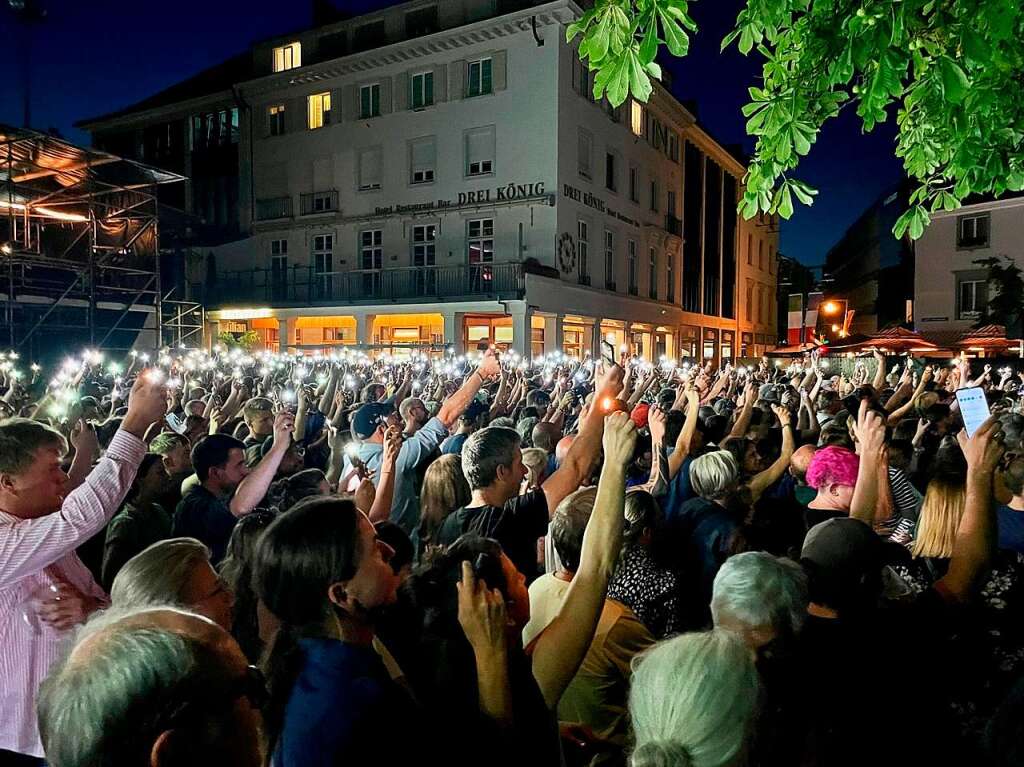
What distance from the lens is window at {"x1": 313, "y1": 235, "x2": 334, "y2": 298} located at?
109ft

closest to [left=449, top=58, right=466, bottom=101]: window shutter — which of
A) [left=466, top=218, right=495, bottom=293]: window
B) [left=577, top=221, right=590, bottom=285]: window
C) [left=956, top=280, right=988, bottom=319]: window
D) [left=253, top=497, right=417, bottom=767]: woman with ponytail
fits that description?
[left=466, top=218, right=495, bottom=293]: window

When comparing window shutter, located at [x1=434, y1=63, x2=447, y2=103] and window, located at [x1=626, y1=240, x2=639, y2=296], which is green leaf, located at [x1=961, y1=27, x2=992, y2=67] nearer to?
window shutter, located at [x1=434, y1=63, x2=447, y2=103]

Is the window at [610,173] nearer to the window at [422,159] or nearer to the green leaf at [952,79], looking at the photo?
the window at [422,159]

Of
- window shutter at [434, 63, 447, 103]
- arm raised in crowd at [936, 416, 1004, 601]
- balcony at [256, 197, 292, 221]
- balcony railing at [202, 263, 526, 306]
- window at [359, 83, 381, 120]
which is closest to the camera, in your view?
arm raised in crowd at [936, 416, 1004, 601]

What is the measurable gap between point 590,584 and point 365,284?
3153cm

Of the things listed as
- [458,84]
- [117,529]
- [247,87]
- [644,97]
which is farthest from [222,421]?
[247,87]

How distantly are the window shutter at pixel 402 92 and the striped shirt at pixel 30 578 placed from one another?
31.1 meters

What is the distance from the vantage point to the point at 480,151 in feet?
97.9

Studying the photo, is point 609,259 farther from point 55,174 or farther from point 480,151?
point 55,174

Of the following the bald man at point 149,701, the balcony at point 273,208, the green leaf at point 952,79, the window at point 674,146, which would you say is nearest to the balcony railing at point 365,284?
the balcony at point 273,208

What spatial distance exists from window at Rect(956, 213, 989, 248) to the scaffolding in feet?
110

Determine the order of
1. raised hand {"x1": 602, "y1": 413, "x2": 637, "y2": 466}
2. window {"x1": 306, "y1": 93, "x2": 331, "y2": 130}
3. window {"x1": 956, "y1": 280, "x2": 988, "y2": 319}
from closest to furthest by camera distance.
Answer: raised hand {"x1": 602, "y1": 413, "x2": 637, "y2": 466}, window {"x1": 306, "y1": 93, "x2": 331, "y2": 130}, window {"x1": 956, "y1": 280, "x2": 988, "y2": 319}

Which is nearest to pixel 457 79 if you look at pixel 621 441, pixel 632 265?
pixel 632 265

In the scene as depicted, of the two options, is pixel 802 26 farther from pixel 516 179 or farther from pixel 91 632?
pixel 516 179
